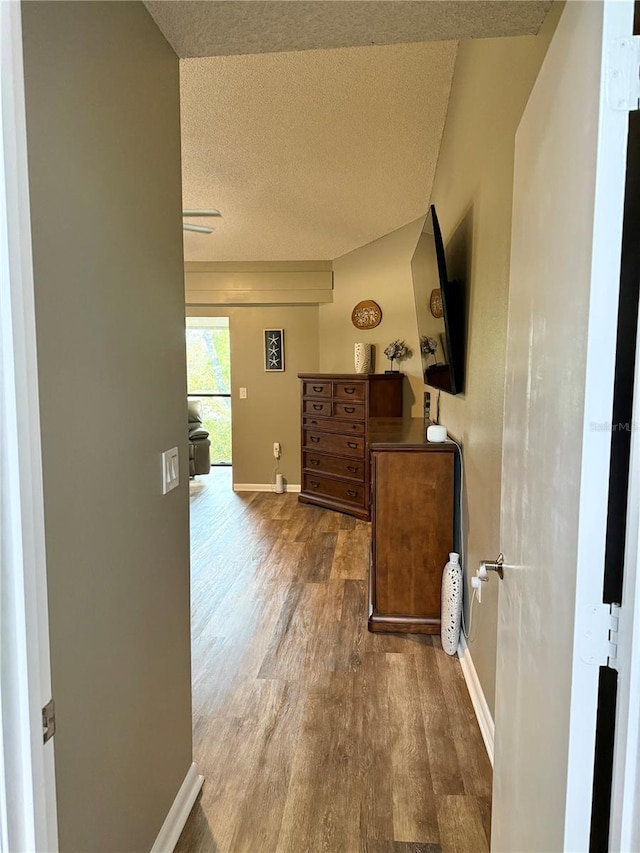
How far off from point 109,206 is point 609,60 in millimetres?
969

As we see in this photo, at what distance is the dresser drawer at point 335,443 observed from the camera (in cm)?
A: 533

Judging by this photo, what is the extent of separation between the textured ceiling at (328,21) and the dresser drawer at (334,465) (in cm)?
405

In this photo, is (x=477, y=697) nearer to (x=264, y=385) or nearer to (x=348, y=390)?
(x=348, y=390)

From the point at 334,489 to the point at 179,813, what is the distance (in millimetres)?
4027

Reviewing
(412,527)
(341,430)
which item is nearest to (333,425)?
(341,430)

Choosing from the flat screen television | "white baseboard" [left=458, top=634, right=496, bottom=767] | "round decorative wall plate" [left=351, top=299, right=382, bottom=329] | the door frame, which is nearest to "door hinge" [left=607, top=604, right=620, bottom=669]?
the door frame

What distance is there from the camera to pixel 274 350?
6.50 meters

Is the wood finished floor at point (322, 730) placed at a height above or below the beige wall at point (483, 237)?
below

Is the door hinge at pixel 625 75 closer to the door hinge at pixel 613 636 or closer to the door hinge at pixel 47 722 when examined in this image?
the door hinge at pixel 613 636

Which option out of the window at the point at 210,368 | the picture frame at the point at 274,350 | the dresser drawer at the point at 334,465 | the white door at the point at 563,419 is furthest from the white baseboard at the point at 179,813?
the window at the point at 210,368

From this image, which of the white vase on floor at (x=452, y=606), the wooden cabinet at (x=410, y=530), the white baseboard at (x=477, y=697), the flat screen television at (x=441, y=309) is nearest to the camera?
the white baseboard at (x=477, y=697)

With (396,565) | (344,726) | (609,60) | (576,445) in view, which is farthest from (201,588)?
(609,60)

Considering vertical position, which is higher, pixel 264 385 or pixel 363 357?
pixel 363 357

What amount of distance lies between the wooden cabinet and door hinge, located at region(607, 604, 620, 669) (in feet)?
7.06
